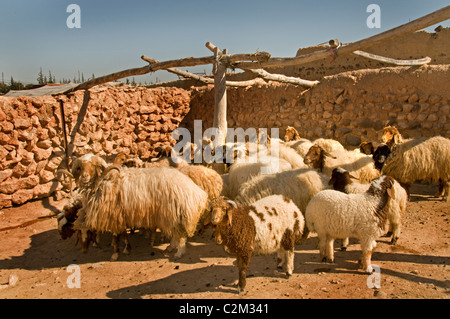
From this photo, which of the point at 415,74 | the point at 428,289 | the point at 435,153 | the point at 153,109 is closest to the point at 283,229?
the point at 428,289

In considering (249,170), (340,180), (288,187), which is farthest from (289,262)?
(249,170)

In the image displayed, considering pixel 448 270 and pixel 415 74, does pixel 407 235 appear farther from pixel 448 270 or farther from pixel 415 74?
pixel 415 74

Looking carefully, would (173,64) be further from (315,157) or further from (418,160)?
(418,160)

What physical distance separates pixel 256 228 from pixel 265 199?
60cm

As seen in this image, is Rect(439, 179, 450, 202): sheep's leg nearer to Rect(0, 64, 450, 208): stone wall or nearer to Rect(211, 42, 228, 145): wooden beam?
Rect(0, 64, 450, 208): stone wall

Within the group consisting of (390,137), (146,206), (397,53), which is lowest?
(146,206)

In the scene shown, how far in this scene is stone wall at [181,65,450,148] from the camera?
Result: 8.21m

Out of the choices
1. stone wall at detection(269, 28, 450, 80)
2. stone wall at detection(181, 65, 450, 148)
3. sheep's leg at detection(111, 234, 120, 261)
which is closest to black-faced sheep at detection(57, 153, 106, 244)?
sheep's leg at detection(111, 234, 120, 261)

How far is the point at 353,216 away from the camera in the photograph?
4.41 metres

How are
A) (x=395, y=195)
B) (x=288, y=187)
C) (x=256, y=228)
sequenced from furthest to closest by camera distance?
(x=288, y=187) → (x=395, y=195) → (x=256, y=228)

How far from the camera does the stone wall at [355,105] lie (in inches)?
323

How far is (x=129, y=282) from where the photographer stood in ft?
Answer: 14.7

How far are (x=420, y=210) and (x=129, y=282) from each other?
557 cm

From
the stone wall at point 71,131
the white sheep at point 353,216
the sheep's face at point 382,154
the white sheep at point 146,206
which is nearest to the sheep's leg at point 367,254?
the white sheep at point 353,216
